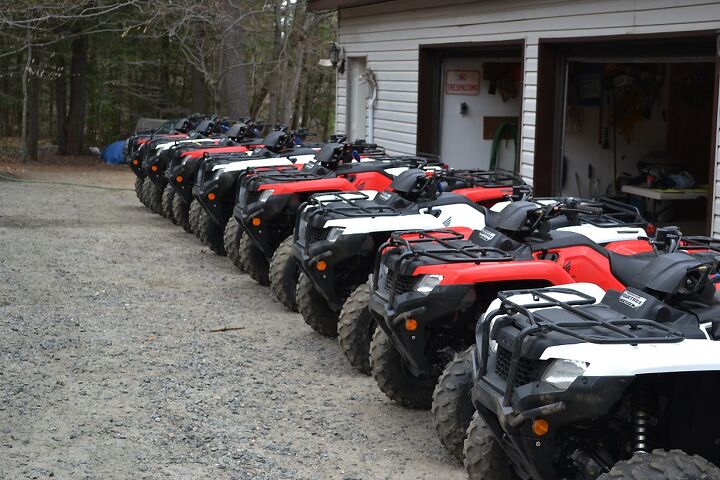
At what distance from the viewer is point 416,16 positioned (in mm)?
14859

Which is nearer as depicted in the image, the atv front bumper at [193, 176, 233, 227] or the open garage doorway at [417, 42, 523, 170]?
the atv front bumper at [193, 176, 233, 227]

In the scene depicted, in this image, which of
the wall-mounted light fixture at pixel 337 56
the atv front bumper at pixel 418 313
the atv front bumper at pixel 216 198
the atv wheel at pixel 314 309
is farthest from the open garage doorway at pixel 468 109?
the atv front bumper at pixel 418 313

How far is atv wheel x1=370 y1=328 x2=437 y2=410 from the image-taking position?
6.22 metres

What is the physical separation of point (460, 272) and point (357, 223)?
1.93 meters

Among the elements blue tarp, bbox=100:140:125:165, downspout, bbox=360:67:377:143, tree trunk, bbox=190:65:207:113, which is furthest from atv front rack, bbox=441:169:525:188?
blue tarp, bbox=100:140:125:165

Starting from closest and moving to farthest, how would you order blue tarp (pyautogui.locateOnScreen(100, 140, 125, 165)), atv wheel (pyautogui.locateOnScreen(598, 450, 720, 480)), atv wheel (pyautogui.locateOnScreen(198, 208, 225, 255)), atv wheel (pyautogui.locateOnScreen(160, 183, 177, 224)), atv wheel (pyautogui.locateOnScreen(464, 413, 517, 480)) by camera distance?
atv wheel (pyautogui.locateOnScreen(598, 450, 720, 480)), atv wheel (pyautogui.locateOnScreen(464, 413, 517, 480)), atv wheel (pyautogui.locateOnScreen(198, 208, 225, 255)), atv wheel (pyautogui.locateOnScreen(160, 183, 177, 224)), blue tarp (pyautogui.locateOnScreen(100, 140, 125, 165))

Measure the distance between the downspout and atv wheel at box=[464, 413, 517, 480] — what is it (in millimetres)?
12208

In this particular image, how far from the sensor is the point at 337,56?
17.6m

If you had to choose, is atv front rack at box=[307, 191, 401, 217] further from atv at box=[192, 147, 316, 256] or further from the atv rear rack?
atv at box=[192, 147, 316, 256]

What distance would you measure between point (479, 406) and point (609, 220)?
2690 millimetres

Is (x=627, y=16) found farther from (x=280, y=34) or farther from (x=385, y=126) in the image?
(x=280, y=34)

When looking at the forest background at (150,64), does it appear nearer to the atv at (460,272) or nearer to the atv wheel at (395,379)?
the atv at (460,272)

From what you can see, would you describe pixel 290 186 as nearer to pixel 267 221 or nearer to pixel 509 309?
pixel 267 221

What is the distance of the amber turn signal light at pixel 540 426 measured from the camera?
3.88 meters
